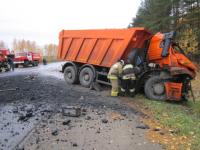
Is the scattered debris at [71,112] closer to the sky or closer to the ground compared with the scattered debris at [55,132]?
closer to the sky

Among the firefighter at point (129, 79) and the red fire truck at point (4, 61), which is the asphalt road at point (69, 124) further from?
the red fire truck at point (4, 61)

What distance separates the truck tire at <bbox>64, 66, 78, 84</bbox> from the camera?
1392cm

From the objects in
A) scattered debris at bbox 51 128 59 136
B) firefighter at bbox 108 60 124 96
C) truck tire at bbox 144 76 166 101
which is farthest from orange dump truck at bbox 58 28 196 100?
scattered debris at bbox 51 128 59 136

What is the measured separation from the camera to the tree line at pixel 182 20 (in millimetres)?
26750

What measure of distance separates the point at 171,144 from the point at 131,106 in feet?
12.3

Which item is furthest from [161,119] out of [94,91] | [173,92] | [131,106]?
[94,91]

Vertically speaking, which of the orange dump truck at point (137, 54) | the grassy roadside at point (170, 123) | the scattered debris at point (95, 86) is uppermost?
the orange dump truck at point (137, 54)

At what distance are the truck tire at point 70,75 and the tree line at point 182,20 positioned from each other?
49.3 ft

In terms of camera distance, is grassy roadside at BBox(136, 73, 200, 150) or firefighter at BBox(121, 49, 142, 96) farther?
firefighter at BBox(121, 49, 142, 96)

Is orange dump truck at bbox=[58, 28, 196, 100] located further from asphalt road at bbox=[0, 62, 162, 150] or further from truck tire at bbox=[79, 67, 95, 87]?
asphalt road at bbox=[0, 62, 162, 150]

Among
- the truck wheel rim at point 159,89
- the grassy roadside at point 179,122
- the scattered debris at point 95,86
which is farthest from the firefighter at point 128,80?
the scattered debris at point 95,86

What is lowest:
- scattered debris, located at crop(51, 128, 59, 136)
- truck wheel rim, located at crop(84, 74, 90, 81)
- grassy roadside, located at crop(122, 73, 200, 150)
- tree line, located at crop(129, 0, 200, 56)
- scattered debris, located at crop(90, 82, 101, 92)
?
grassy roadside, located at crop(122, 73, 200, 150)

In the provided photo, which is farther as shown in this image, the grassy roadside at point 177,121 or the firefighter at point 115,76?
the firefighter at point 115,76

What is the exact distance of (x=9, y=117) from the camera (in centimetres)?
764
